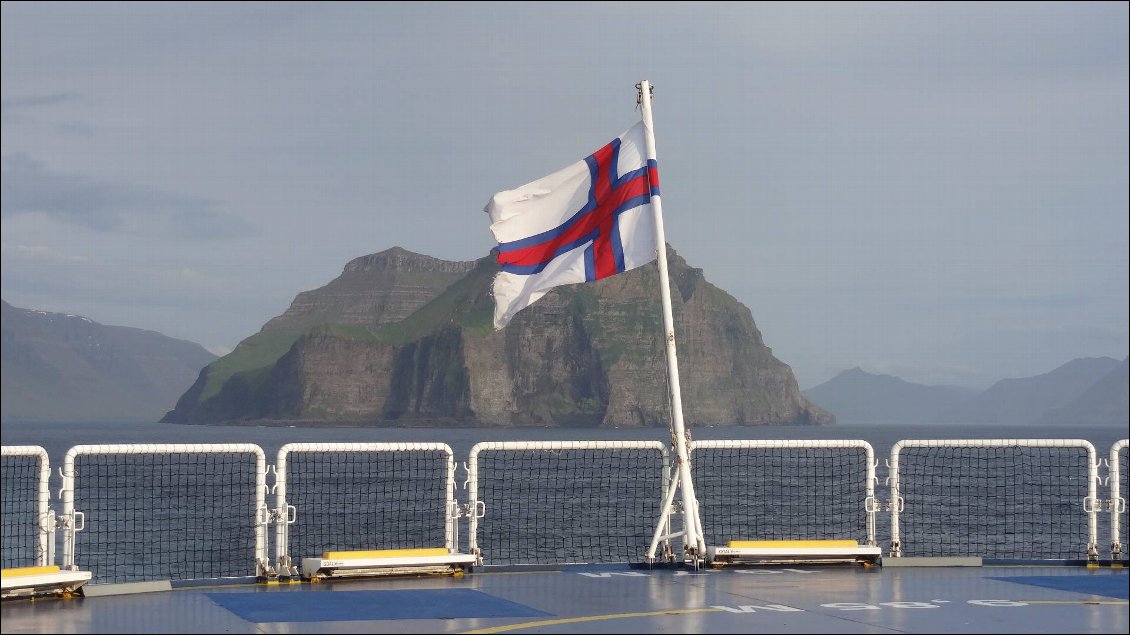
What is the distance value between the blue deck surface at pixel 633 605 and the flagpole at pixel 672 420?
43cm

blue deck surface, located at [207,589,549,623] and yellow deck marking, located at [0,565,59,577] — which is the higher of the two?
yellow deck marking, located at [0,565,59,577]

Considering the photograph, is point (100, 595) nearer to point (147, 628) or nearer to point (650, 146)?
point (147, 628)

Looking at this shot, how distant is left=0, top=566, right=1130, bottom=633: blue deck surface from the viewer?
10.6 meters

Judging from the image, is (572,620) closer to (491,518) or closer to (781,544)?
(781,544)

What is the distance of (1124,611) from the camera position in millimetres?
11383

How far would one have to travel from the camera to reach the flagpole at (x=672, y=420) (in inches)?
576

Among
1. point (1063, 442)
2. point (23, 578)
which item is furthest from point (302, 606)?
point (1063, 442)

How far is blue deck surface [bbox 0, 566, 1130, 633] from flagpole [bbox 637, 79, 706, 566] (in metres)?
0.43

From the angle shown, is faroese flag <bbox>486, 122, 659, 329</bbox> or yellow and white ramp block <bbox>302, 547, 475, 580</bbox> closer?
yellow and white ramp block <bbox>302, 547, 475, 580</bbox>

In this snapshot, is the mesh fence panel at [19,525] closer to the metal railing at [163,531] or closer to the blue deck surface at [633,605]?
the metal railing at [163,531]

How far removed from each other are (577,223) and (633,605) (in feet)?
17.7

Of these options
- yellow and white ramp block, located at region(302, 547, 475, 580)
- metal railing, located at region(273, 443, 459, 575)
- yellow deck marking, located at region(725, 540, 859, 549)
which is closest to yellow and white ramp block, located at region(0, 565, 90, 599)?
metal railing, located at region(273, 443, 459, 575)

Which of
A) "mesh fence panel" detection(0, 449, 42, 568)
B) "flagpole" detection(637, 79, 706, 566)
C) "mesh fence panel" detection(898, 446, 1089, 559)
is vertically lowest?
"mesh fence panel" detection(898, 446, 1089, 559)

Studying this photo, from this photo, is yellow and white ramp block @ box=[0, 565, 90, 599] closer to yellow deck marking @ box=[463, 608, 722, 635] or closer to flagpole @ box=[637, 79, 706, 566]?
yellow deck marking @ box=[463, 608, 722, 635]
